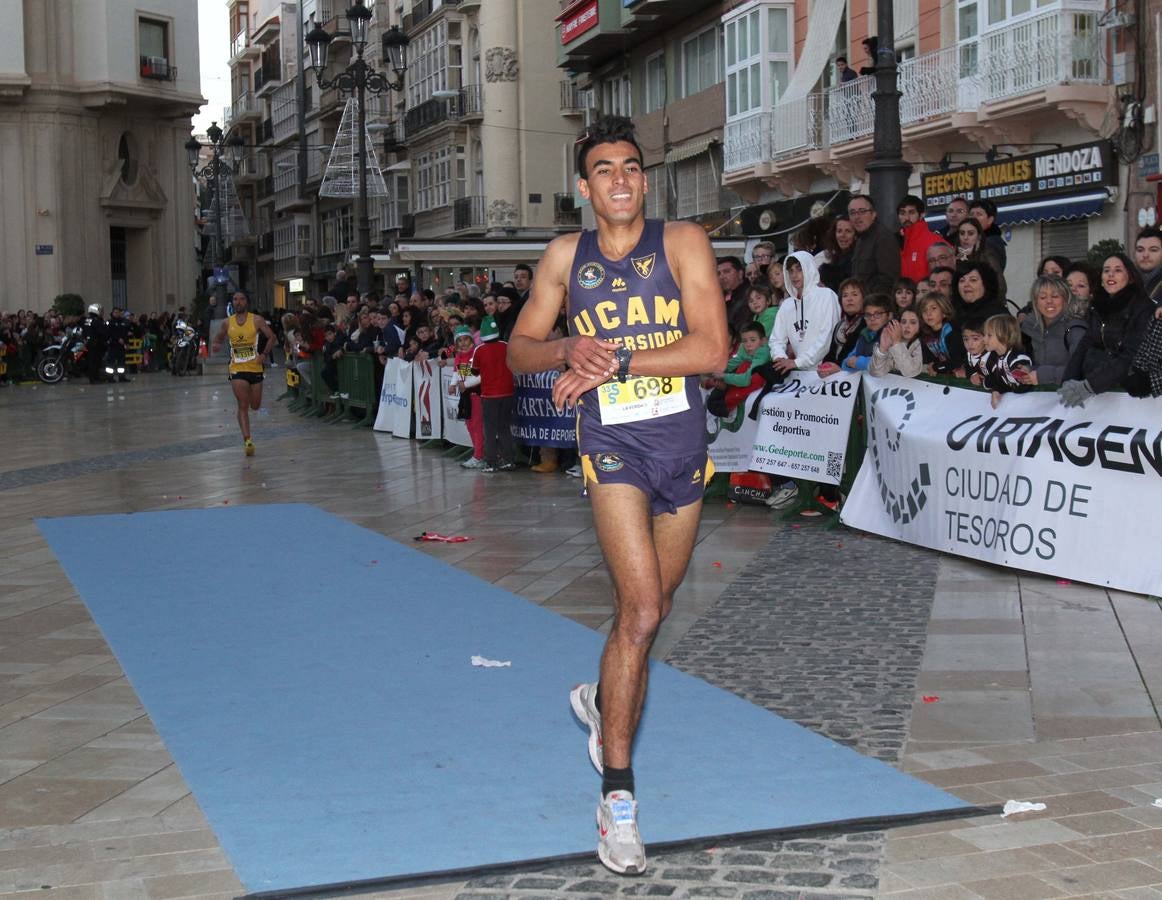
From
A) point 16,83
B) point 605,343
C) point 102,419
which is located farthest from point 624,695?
point 16,83

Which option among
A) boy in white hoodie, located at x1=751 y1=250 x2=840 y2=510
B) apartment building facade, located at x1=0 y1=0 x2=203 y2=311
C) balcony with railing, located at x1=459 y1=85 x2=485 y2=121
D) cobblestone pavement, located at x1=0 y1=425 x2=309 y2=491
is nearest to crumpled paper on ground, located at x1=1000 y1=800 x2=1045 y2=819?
boy in white hoodie, located at x1=751 y1=250 x2=840 y2=510

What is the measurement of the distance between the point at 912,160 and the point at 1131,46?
18.5 ft

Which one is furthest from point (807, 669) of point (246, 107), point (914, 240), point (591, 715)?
point (246, 107)

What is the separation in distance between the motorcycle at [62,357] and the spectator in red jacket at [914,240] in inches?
1169

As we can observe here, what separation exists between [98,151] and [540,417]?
40.7 meters

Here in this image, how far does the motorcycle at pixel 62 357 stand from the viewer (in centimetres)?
3834

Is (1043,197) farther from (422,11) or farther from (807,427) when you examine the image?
(422,11)

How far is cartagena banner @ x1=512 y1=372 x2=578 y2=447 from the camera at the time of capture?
→ 51.6ft

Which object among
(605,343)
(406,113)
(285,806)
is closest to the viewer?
(605,343)

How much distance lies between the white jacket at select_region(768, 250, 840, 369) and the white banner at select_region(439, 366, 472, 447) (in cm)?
616

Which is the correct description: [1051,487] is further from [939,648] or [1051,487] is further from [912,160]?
[912,160]

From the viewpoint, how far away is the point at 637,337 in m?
4.75

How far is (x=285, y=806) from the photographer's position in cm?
508

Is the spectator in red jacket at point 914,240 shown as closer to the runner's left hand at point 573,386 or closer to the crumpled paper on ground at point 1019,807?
the crumpled paper on ground at point 1019,807
